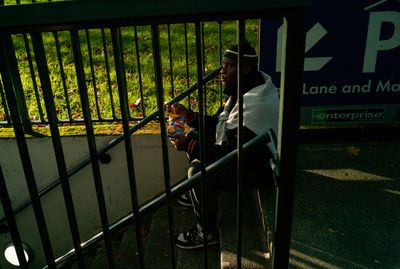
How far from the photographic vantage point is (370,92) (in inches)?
143

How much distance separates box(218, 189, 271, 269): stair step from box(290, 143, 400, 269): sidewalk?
214 mm

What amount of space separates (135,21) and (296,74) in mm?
557

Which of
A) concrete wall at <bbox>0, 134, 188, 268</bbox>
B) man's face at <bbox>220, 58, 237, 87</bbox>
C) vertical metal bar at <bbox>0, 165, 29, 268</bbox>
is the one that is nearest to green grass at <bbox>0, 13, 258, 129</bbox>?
concrete wall at <bbox>0, 134, 188, 268</bbox>

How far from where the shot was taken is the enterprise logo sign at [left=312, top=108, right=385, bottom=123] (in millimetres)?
3682

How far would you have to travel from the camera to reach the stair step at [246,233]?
2623mm

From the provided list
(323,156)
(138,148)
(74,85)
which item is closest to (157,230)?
(138,148)

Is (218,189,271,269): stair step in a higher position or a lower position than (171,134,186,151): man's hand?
lower

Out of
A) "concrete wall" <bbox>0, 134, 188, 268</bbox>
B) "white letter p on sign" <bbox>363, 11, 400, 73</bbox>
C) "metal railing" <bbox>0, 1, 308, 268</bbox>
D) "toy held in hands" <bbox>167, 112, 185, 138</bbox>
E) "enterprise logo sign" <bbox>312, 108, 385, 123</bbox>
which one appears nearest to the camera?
"metal railing" <bbox>0, 1, 308, 268</bbox>

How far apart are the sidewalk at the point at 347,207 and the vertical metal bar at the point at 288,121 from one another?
82 centimetres

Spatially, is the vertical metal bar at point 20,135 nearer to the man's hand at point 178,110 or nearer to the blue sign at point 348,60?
the man's hand at point 178,110

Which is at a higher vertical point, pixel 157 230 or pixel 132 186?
pixel 132 186

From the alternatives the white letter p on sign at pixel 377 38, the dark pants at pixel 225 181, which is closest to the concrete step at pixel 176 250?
the dark pants at pixel 225 181

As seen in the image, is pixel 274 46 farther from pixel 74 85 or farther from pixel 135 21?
pixel 74 85

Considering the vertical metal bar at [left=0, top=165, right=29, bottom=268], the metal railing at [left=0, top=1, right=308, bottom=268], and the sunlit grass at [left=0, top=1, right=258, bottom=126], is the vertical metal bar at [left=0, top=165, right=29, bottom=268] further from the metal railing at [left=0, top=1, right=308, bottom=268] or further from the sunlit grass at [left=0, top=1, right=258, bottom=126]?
the sunlit grass at [left=0, top=1, right=258, bottom=126]
